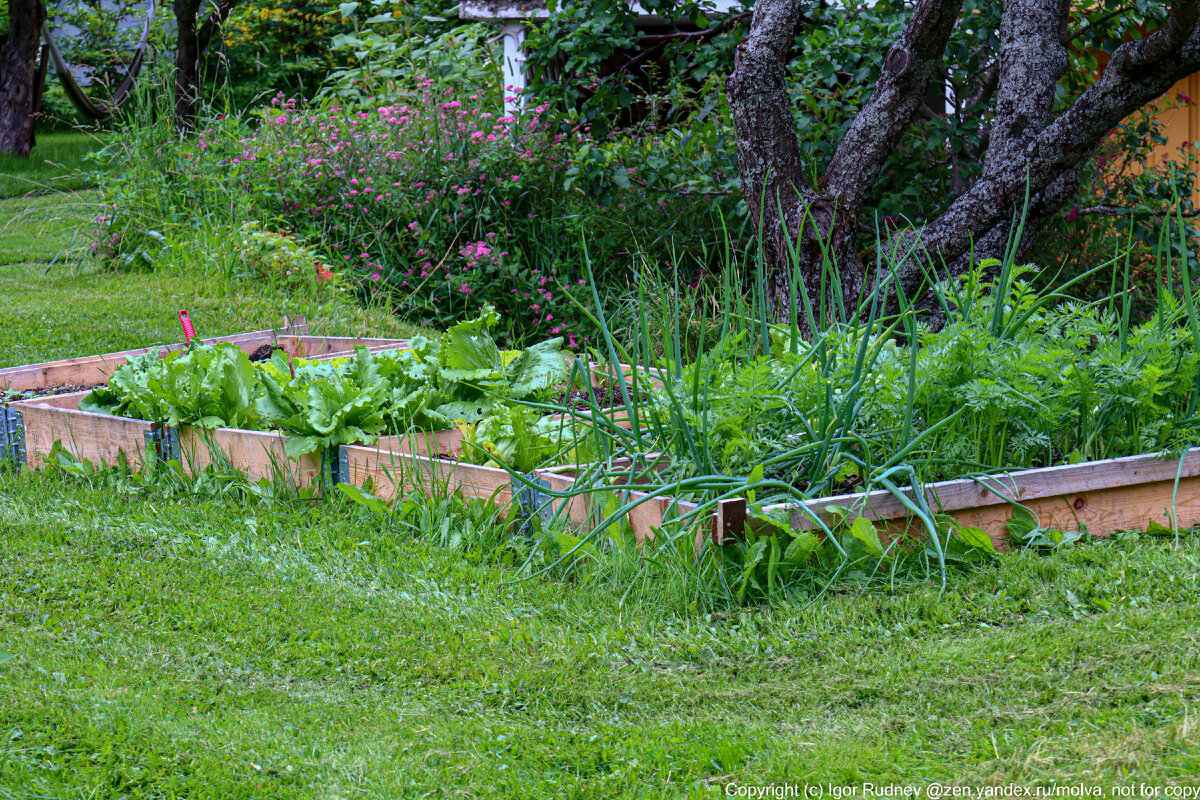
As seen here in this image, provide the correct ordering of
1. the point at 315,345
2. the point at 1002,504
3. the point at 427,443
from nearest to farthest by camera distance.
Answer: the point at 1002,504
the point at 427,443
the point at 315,345

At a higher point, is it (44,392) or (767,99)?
(767,99)

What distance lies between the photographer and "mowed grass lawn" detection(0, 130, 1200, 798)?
7.14 feet

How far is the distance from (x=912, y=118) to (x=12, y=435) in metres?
4.78

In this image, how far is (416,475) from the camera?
3.78 m

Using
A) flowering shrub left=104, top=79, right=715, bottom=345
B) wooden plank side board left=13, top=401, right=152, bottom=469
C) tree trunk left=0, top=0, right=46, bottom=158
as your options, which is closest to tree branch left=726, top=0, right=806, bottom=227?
flowering shrub left=104, top=79, right=715, bottom=345

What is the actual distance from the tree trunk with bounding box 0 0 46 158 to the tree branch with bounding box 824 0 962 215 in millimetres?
12443

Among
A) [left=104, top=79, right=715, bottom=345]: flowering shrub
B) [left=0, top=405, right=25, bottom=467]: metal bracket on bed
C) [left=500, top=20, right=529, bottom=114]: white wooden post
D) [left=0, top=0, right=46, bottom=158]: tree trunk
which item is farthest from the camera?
[left=0, top=0, right=46, bottom=158]: tree trunk

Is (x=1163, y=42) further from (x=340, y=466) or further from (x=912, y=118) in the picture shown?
(x=340, y=466)

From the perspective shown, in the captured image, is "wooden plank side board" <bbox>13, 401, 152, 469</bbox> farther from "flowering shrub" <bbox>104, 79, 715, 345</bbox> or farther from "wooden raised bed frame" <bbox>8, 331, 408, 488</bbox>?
"flowering shrub" <bbox>104, 79, 715, 345</bbox>

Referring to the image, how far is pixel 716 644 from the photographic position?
9.13 feet

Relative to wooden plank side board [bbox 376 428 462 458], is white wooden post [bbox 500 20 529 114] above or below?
above

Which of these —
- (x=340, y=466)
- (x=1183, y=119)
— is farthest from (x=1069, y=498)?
(x=1183, y=119)

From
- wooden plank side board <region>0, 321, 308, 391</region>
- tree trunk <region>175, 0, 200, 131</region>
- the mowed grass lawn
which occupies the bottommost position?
the mowed grass lawn

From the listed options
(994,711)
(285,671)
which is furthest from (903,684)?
(285,671)
